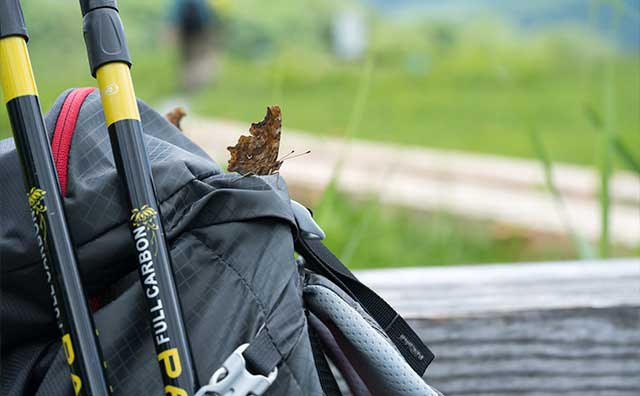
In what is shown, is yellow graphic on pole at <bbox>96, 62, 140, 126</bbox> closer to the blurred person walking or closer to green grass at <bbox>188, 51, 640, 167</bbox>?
A: green grass at <bbox>188, 51, 640, 167</bbox>

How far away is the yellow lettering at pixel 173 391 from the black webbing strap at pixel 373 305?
0.56ft

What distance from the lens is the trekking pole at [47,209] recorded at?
0.58 metres

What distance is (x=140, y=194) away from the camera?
0.60 m

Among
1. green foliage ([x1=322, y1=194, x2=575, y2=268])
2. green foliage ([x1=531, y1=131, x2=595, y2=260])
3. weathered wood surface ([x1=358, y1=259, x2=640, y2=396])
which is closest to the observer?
weathered wood surface ([x1=358, y1=259, x2=640, y2=396])

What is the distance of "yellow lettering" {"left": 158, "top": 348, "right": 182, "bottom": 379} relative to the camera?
0.58m

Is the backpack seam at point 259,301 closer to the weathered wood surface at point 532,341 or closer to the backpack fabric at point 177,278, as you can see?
the backpack fabric at point 177,278

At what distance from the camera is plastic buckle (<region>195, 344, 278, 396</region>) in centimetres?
57

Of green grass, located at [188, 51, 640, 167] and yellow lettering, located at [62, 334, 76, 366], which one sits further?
green grass, located at [188, 51, 640, 167]

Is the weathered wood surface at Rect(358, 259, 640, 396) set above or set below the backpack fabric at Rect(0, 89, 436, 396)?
below

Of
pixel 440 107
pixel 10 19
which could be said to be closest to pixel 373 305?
pixel 10 19

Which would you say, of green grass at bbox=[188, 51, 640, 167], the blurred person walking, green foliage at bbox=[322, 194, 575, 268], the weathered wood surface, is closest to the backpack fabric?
the weathered wood surface

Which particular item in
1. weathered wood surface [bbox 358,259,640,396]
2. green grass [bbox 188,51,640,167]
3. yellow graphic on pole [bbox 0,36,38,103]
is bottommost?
green grass [bbox 188,51,640,167]

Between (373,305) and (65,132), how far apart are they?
301 mm

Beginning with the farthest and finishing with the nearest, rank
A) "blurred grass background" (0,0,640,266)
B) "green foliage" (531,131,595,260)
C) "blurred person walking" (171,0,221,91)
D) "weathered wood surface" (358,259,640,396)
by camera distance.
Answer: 1. "blurred person walking" (171,0,221,91)
2. "blurred grass background" (0,0,640,266)
3. "green foliage" (531,131,595,260)
4. "weathered wood surface" (358,259,640,396)
